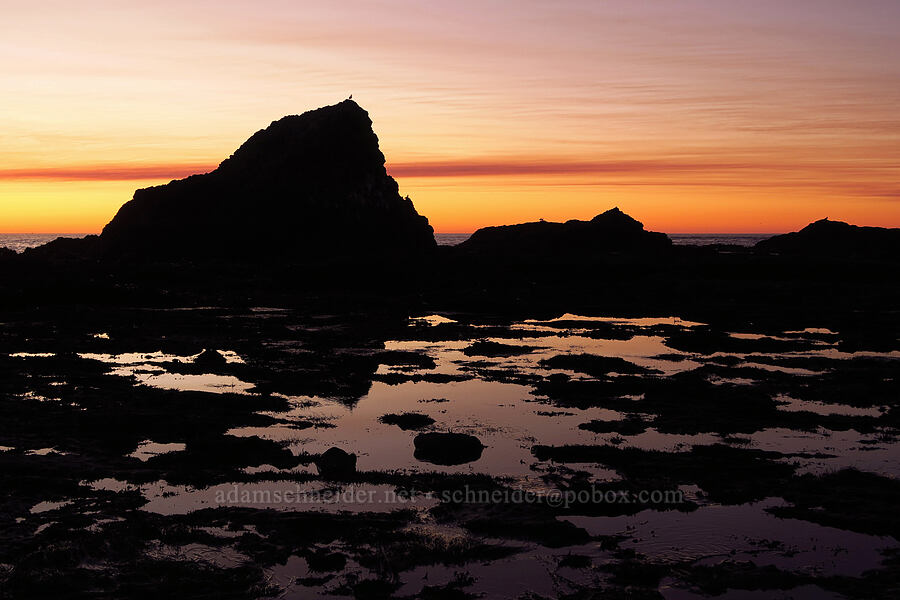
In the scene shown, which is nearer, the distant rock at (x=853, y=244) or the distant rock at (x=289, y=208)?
the distant rock at (x=289, y=208)

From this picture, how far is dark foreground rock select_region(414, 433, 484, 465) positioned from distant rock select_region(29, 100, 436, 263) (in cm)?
11260

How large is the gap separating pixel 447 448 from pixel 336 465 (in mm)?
3836

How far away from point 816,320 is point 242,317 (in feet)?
148

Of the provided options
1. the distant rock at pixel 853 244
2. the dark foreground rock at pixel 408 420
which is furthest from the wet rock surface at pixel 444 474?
the distant rock at pixel 853 244

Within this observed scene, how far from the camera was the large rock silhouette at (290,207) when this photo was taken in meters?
146

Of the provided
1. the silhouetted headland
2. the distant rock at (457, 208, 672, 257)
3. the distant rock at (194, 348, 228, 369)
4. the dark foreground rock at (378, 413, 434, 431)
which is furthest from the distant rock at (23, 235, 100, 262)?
the dark foreground rock at (378, 413, 434, 431)

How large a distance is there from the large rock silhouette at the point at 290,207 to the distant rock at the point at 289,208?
186 millimetres

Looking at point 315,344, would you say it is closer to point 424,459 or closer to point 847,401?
point 424,459

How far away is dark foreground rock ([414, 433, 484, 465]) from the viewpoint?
2602cm

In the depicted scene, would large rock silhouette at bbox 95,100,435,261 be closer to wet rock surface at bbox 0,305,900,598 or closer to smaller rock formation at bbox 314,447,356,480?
wet rock surface at bbox 0,305,900,598

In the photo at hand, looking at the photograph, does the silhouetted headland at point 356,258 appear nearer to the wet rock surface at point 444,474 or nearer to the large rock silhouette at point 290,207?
the large rock silhouette at point 290,207

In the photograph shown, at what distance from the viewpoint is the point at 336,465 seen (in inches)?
952

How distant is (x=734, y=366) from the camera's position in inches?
1754

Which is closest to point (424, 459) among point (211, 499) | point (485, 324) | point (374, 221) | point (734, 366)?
point (211, 499)
